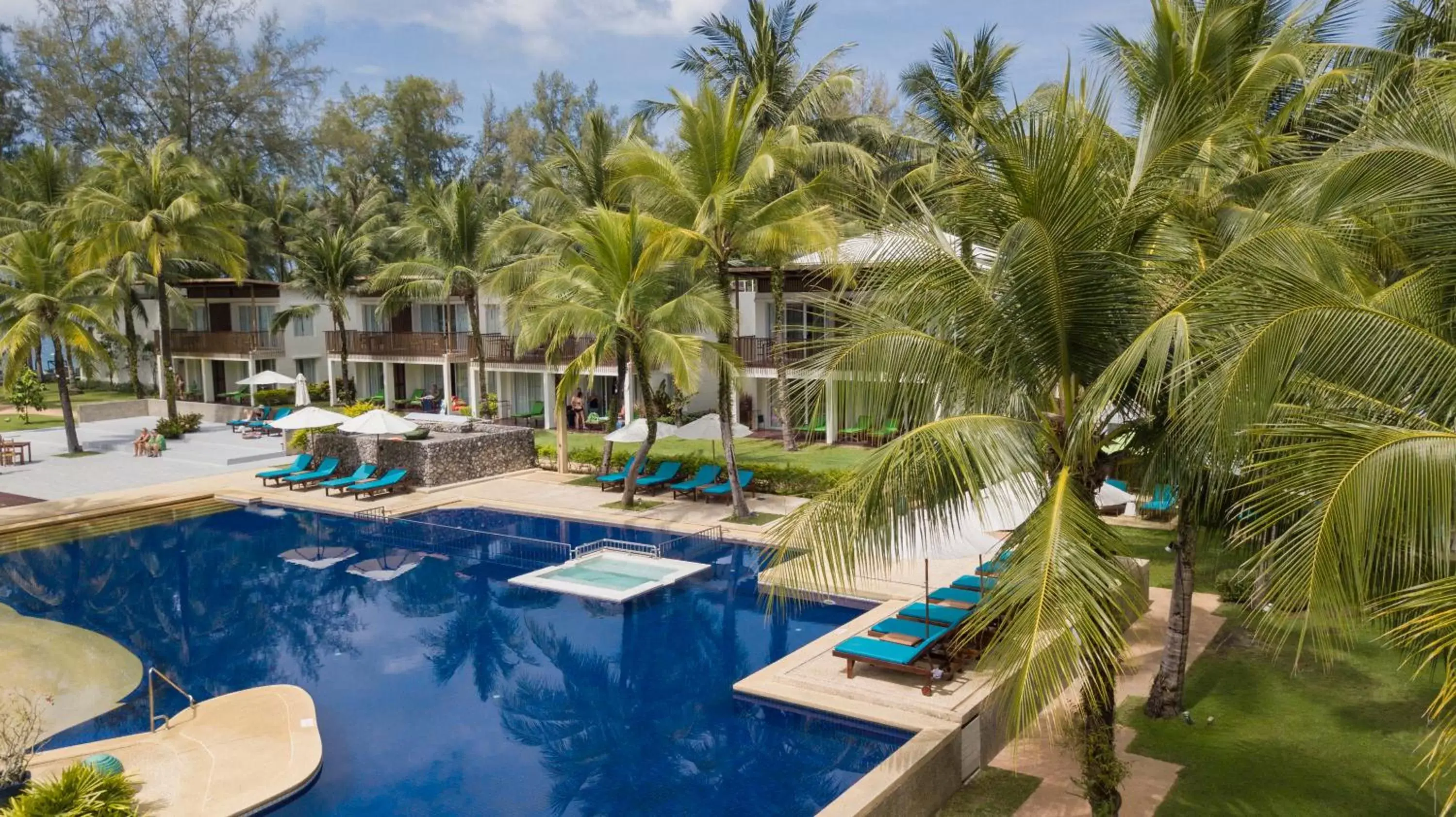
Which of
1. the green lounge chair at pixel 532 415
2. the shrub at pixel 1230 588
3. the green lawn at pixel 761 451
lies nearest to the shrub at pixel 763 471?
the green lawn at pixel 761 451

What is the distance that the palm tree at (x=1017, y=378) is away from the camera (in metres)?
6.22

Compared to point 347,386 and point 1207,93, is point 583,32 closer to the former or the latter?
point 347,386

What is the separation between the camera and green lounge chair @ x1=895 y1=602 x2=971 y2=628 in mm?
11977

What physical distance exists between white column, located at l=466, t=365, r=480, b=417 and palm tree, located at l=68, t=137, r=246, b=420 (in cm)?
808

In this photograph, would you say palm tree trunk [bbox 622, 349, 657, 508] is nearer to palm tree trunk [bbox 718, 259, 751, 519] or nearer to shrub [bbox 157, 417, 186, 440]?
palm tree trunk [bbox 718, 259, 751, 519]

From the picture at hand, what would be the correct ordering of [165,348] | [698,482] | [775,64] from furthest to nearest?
[165,348]
[775,64]
[698,482]

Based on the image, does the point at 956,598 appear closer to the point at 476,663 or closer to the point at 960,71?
the point at 476,663

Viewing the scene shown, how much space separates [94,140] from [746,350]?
4731 centimetres

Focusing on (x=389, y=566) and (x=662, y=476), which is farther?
(x=662, y=476)

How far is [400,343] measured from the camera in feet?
121

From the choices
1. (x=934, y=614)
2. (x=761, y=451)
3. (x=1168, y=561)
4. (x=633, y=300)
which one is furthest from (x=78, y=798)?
(x=761, y=451)

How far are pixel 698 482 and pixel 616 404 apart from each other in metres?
5.48

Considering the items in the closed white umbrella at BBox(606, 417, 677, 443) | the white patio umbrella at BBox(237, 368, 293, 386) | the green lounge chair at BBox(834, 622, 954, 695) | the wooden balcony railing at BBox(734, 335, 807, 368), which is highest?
the wooden balcony railing at BBox(734, 335, 807, 368)

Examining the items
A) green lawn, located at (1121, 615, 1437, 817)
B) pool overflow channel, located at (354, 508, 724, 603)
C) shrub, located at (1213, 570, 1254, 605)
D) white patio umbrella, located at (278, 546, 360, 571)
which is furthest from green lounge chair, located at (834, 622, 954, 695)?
white patio umbrella, located at (278, 546, 360, 571)
